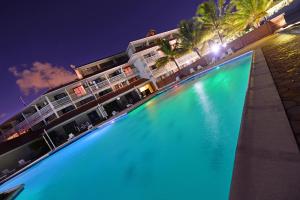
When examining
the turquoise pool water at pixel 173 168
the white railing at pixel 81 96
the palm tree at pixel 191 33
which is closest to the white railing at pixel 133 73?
the white railing at pixel 81 96

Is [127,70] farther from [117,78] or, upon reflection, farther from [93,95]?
[93,95]

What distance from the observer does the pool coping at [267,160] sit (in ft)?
6.02

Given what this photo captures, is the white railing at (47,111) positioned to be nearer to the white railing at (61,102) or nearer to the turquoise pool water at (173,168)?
the white railing at (61,102)

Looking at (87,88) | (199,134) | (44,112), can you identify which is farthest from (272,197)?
(87,88)

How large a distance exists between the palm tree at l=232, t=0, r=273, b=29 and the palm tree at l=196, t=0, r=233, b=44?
1.82 m

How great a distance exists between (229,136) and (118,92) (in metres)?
28.5

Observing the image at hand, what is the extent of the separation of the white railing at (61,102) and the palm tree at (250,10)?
3188cm

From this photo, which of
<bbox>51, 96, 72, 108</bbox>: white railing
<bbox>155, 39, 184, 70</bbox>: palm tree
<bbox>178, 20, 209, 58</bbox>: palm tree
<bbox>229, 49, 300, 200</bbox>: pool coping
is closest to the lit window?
<bbox>155, 39, 184, 70</bbox>: palm tree

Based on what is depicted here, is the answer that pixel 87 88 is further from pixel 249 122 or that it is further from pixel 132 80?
pixel 249 122

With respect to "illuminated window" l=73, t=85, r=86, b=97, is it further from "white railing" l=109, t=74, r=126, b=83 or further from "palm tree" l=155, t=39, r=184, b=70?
"palm tree" l=155, t=39, r=184, b=70

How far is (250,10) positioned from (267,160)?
34.3 meters

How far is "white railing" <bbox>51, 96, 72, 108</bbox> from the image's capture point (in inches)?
1097

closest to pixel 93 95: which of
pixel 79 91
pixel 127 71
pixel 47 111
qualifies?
pixel 79 91

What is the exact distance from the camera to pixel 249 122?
3426 millimetres
